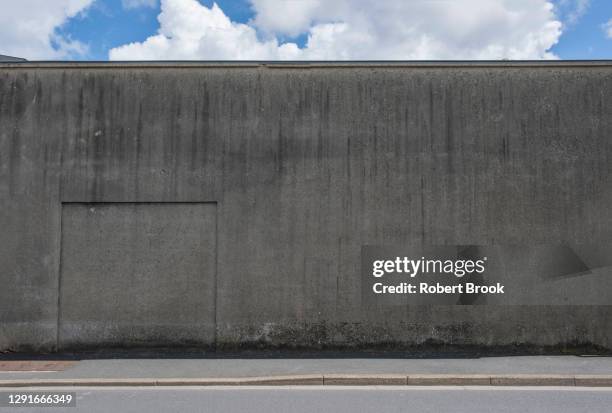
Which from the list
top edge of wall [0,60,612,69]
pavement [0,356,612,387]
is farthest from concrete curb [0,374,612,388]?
top edge of wall [0,60,612,69]

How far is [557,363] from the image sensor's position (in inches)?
329

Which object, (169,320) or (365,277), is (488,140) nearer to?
(365,277)

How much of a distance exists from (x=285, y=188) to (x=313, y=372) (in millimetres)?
3117

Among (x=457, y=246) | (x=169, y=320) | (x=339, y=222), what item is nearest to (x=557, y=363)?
(x=457, y=246)

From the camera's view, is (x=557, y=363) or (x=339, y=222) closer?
(x=557, y=363)

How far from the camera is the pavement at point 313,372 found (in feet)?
24.6

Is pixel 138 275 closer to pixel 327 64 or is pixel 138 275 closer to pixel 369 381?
pixel 369 381
